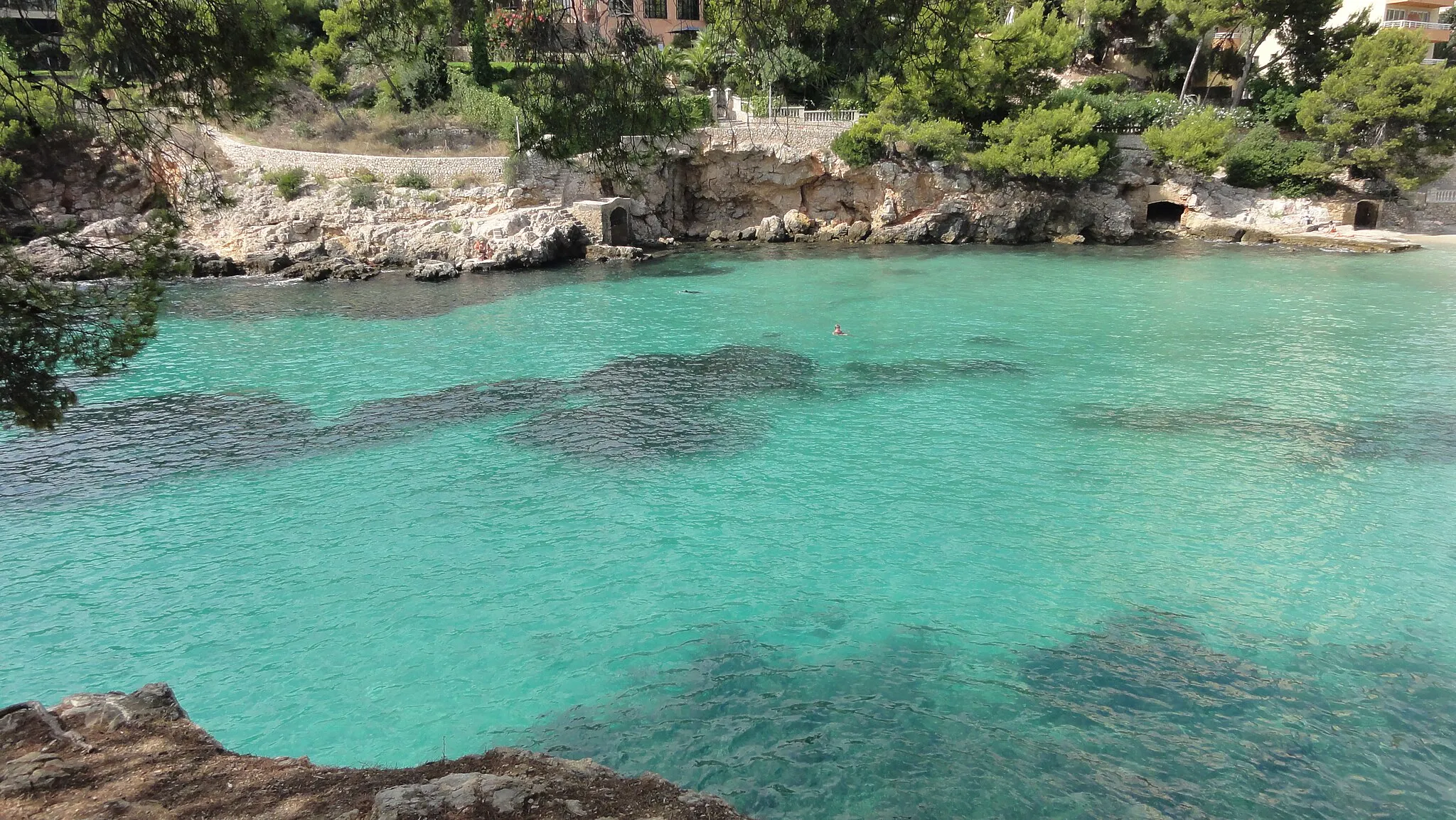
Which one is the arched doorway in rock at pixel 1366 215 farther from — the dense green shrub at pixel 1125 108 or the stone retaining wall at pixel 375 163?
the stone retaining wall at pixel 375 163

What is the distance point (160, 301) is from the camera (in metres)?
7.85

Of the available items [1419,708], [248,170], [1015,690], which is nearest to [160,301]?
[1015,690]

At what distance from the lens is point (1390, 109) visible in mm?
31969

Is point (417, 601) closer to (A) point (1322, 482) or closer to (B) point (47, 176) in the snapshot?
(A) point (1322, 482)

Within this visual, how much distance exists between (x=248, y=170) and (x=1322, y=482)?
34.9 m

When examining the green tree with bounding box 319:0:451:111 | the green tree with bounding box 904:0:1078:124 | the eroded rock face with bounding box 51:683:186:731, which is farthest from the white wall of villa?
the eroded rock face with bounding box 51:683:186:731

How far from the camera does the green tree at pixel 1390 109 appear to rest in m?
31.6

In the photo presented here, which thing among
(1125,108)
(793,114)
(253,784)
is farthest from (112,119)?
(1125,108)

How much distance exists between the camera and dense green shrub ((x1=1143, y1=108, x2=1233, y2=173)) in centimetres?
3375

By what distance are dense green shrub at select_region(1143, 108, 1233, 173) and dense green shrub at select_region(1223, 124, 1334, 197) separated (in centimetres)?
65

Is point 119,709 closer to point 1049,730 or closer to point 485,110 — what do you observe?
point 1049,730

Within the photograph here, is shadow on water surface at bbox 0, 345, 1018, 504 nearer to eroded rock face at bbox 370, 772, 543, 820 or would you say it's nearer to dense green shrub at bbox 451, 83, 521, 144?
eroded rock face at bbox 370, 772, 543, 820

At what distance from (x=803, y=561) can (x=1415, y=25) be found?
4600 cm

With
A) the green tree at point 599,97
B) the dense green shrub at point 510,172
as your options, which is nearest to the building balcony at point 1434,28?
the dense green shrub at point 510,172
